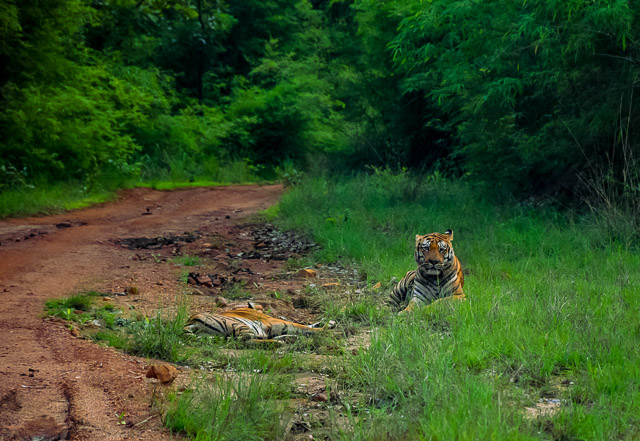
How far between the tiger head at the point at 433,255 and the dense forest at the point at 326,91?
3523mm

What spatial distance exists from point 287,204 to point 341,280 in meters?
5.43

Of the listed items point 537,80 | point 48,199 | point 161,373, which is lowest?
point 48,199

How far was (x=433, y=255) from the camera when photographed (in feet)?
21.3

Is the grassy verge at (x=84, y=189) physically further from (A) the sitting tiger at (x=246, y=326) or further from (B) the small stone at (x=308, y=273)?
(A) the sitting tiger at (x=246, y=326)

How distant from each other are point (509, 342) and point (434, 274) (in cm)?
167

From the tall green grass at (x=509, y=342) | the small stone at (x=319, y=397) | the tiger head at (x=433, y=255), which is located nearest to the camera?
the tall green grass at (x=509, y=342)

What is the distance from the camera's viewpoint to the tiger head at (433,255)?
6.50 metres

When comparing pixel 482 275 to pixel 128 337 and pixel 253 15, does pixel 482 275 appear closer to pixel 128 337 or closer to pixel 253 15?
pixel 128 337

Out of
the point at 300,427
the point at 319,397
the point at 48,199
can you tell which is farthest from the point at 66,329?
the point at 48,199

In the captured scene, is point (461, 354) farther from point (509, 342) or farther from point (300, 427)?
point (300, 427)

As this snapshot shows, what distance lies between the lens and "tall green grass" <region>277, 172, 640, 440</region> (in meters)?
3.71

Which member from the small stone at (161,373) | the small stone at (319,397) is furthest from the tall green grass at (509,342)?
the small stone at (161,373)

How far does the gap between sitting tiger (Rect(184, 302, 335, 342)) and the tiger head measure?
1.13 metres

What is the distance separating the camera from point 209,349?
5.43 metres
